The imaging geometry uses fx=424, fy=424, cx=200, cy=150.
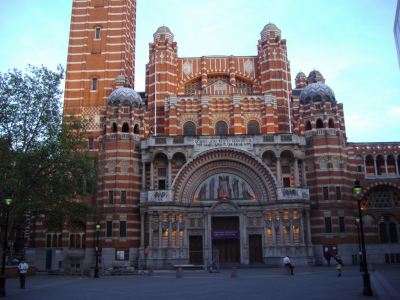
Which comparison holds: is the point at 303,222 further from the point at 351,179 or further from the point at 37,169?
the point at 37,169

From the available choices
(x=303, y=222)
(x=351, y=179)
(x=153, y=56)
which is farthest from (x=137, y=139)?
(x=351, y=179)

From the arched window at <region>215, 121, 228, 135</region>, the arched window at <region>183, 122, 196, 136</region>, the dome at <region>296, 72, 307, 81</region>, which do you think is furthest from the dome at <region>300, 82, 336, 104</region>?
the arched window at <region>183, 122, 196, 136</region>

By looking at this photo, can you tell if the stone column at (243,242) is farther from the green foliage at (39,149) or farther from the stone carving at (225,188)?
the green foliage at (39,149)

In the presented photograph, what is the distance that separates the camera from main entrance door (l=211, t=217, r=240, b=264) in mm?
47188

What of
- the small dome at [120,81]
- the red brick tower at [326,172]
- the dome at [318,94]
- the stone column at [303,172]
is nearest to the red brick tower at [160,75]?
the small dome at [120,81]

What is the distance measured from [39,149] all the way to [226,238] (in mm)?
23197

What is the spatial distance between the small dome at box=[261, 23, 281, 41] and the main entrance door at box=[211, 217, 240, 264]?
2499cm

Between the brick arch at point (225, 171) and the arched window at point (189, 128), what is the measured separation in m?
6.27

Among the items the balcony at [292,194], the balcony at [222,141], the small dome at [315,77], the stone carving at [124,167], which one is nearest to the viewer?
the balcony at [292,194]

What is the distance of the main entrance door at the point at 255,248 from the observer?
4712cm

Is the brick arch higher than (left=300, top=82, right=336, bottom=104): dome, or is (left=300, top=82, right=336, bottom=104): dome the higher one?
(left=300, top=82, right=336, bottom=104): dome

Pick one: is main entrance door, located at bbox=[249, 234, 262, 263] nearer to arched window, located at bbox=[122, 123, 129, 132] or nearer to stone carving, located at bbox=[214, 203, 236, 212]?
stone carving, located at bbox=[214, 203, 236, 212]

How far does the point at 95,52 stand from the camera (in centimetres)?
5844

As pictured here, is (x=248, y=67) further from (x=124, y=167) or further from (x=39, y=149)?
(x=39, y=149)
